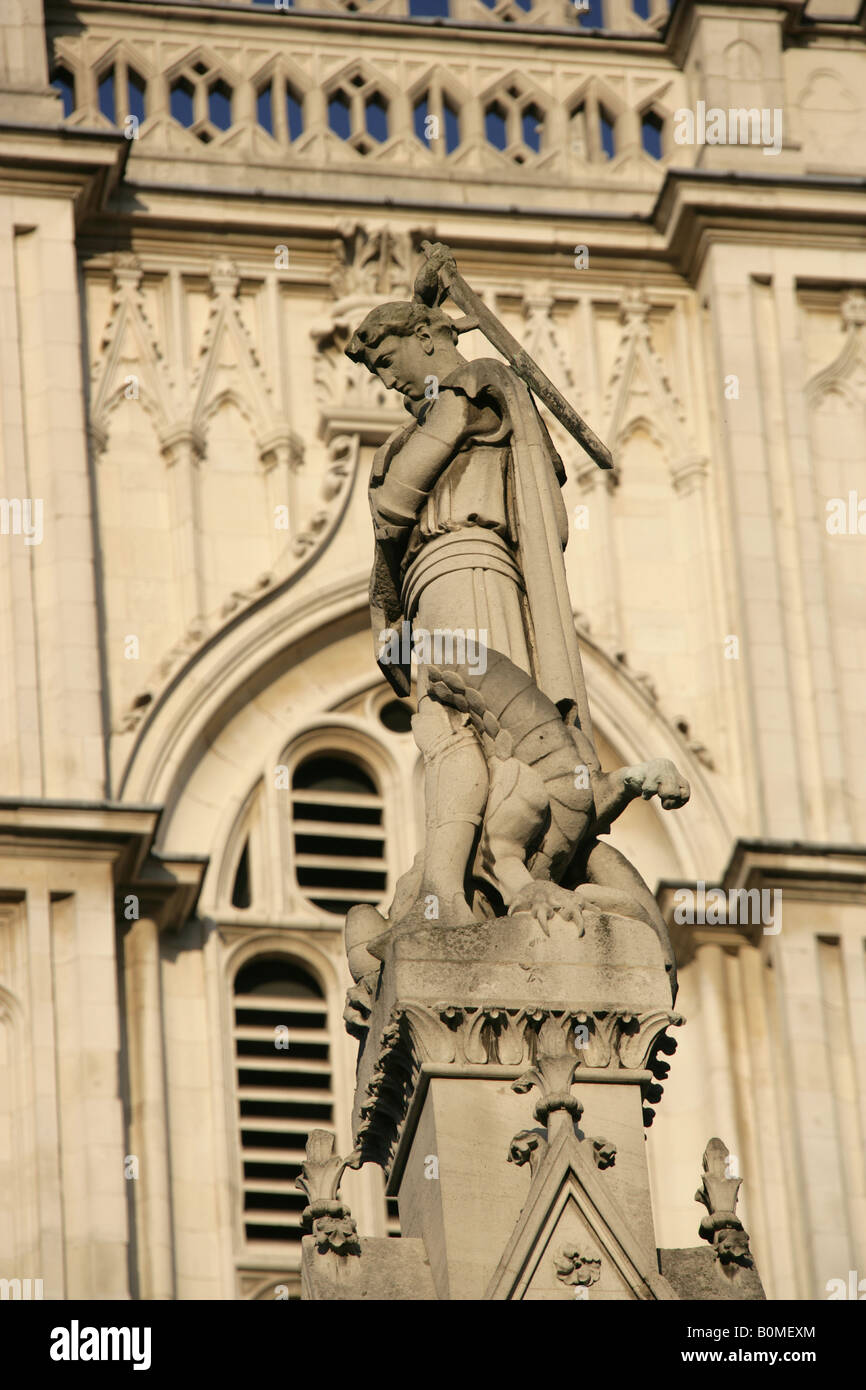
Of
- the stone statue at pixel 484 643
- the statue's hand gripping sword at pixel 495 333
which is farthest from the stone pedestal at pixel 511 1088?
the statue's hand gripping sword at pixel 495 333

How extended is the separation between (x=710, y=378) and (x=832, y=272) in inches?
40.5

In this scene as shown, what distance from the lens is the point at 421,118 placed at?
71.2 ft

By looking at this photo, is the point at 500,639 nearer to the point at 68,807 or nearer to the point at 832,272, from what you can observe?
the point at 68,807

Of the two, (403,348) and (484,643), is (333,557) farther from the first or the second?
(484,643)

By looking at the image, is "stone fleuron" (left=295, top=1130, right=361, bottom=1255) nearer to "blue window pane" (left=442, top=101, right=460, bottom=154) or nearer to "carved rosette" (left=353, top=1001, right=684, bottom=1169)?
"carved rosette" (left=353, top=1001, right=684, bottom=1169)

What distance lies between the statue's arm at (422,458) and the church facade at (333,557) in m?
7.03

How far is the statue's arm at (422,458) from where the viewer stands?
35.2ft

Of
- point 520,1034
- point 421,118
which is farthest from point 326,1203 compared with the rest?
point 421,118

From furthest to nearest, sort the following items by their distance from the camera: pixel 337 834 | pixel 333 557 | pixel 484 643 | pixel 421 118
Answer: pixel 421 118 → pixel 333 557 → pixel 337 834 → pixel 484 643

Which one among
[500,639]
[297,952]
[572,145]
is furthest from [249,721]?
[500,639]

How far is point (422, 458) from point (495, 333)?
0.73m

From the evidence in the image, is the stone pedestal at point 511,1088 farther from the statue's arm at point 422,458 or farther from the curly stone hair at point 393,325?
the curly stone hair at point 393,325

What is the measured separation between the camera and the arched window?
18.1 metres

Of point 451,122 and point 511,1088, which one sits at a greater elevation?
point 451,122
